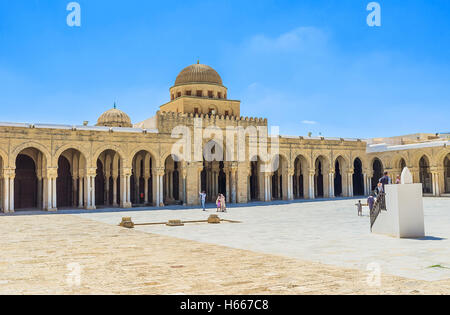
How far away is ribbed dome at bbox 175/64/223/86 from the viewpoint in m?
32.5

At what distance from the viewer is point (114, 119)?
3300cm

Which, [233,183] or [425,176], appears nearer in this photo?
[233,183]

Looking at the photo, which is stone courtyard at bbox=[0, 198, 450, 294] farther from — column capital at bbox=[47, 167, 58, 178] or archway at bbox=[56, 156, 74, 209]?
archway at bbox=[56, 156, 74, 209]

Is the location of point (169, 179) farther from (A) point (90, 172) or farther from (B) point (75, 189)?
(A) point (90, 172)

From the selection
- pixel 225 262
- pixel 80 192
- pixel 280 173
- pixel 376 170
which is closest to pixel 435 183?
pixel 376 170

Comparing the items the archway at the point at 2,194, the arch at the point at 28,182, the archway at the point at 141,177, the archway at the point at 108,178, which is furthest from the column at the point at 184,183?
the archway at the point at 2,194

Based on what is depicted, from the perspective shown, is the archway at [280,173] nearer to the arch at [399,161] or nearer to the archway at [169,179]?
the archway at [169,179]

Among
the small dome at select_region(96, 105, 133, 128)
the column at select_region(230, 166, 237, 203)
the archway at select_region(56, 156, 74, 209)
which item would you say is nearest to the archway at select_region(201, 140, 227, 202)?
the column at select_region(230, 166, 237, 203)

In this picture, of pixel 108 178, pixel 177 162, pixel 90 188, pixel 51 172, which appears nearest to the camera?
pixel 51 172

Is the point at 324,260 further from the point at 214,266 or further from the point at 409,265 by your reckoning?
the point at 214,266

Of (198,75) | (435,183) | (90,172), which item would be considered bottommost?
(435,183)

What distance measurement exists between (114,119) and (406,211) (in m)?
26.9
